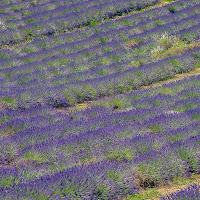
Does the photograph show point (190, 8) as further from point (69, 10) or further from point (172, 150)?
point (172, 150)

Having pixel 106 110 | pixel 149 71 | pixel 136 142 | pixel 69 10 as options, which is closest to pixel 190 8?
pixel 69 10

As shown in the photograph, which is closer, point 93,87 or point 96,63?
point 93,87

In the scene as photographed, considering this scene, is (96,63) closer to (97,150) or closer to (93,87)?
(93,87)

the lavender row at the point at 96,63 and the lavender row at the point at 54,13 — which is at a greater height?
the lavender row at the point at 96,63

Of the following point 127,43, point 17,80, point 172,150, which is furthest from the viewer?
point 127,43

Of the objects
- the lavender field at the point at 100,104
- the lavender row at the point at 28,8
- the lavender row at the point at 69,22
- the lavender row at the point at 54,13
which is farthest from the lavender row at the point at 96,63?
the lavender row at the point at 28,8

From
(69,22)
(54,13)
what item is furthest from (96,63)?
(54,13)

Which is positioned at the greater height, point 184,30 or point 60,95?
point 60,95

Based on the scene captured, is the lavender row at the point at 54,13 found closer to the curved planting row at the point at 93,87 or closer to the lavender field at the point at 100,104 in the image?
the lavender field at the point at 100,104
